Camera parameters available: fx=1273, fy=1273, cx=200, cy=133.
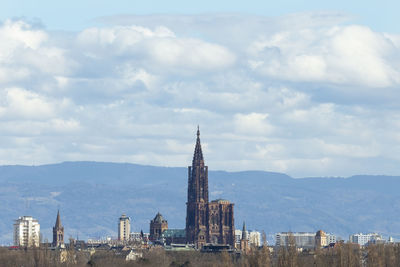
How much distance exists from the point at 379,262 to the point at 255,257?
14.8m

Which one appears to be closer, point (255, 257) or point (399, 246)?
point (255, 257)

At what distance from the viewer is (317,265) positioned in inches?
6230

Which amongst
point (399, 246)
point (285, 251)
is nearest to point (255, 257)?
point (285, 251)

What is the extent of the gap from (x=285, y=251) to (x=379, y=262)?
1225 cm

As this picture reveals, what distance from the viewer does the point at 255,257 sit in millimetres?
152750

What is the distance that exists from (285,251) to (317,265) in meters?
12.0

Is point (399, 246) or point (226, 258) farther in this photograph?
point (399, 246)

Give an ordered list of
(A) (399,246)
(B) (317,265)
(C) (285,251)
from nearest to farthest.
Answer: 1. (C) (285,251)
2. (B) (317,265)
3. (A) (399,246)

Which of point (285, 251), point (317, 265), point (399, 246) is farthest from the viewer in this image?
point (399, 246)

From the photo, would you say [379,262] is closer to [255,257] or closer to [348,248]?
[348,248]

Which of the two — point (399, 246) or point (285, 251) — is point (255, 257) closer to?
point (285, 251)

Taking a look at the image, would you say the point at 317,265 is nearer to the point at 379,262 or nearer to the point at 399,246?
the point at 379,262

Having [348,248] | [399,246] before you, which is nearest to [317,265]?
[348,248]

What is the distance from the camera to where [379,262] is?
497 ft
